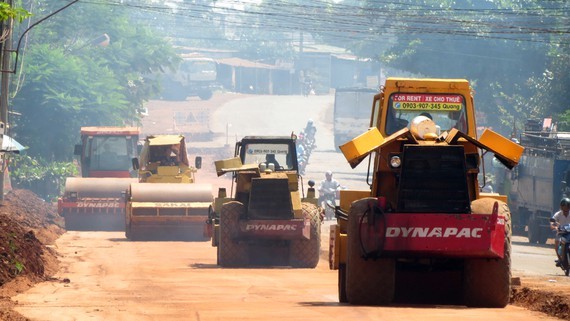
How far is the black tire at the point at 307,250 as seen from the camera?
75.6ft

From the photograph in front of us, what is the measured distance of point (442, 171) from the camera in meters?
14.1

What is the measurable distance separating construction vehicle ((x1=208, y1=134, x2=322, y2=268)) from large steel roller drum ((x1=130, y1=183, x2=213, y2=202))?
298 inches

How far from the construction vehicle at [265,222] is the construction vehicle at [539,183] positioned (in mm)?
12276

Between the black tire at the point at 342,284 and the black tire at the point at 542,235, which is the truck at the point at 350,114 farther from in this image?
the black tire at the point at 342,284

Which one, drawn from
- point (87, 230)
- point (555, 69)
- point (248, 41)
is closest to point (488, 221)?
point (87, 230)

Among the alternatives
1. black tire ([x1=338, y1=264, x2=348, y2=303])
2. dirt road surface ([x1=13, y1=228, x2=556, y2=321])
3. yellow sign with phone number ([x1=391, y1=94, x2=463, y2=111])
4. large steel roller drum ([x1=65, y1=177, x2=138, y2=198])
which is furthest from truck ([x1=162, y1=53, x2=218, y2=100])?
black tire ([x1=338, y1=264, x2=348, y2=303])

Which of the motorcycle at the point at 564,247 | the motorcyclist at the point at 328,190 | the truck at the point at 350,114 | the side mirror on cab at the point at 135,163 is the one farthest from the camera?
the truck at the point at 350,114

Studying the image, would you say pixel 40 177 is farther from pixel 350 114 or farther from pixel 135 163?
pixel 350 114

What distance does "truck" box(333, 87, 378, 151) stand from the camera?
76562 mm

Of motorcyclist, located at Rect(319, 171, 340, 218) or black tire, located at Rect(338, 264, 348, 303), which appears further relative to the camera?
motorcyclist, located at Rect(319, 171, 340, 218)

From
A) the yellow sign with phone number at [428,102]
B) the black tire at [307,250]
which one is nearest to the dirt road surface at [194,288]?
the black tire at [307,250]

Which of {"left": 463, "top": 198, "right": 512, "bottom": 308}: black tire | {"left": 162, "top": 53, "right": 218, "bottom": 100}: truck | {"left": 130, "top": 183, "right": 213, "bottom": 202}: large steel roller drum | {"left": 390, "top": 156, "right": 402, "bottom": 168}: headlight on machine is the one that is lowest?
{"left": 130, "top": 183, "right": 213, "bottom": 202}: large steel roller drum

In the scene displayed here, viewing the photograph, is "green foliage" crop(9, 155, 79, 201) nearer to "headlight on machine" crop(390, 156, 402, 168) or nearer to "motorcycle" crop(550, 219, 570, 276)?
"motorcycle" crop(550, 219, 570, 276)

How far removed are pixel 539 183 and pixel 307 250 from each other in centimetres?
1424
